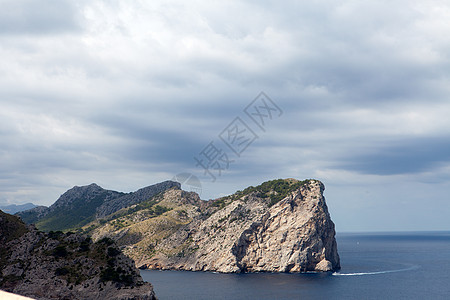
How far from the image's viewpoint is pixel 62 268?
325ft

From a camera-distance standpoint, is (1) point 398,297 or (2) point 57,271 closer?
(2) point 57,271

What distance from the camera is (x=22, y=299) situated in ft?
99.8

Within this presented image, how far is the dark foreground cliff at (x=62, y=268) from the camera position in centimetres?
9419

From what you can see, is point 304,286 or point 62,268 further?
point 304,286

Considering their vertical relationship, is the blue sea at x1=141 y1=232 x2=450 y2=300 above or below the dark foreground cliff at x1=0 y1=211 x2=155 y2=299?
below

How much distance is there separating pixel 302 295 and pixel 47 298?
93.9m

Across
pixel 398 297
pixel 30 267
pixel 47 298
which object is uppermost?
pixel 30 267

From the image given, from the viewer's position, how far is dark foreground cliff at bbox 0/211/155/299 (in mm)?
94188

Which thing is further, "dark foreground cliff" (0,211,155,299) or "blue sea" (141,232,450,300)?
"blue sea" (141,232,450,300)

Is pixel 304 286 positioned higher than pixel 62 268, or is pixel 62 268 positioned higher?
pixel 62 268

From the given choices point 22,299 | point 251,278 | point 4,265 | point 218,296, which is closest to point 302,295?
point 218,296

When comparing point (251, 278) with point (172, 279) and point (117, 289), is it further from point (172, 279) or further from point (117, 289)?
point (117, 289)

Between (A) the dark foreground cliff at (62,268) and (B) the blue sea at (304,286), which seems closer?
(A) the dark foreground cliff at (62,268)

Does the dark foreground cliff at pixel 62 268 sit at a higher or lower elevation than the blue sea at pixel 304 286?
higher
